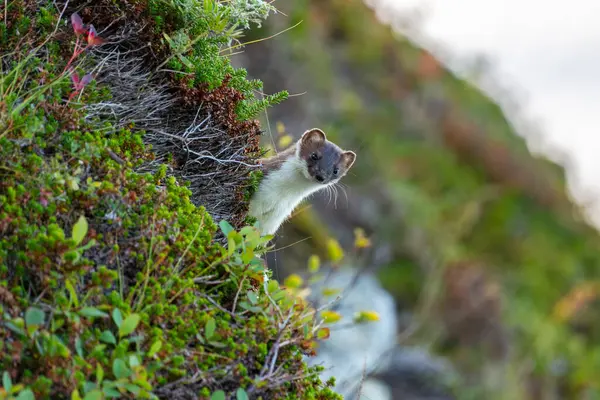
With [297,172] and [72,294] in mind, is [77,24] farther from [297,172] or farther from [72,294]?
[297,172]

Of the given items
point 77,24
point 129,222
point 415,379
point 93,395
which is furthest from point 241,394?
point 415,379

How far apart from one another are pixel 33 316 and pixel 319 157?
12.8ft

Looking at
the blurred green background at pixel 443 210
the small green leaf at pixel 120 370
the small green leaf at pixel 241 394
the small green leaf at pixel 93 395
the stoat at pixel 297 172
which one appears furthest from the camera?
the blurred green background at pixel 443 210

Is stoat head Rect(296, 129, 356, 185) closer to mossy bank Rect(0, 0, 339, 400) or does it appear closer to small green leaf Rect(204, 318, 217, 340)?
mossy bank Rect(0, 0, 339, 400)

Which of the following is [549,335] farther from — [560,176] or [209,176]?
[209,176]

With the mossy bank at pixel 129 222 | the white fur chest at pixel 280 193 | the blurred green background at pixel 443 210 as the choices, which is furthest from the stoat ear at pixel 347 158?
the mossy bank at pixel 129 222

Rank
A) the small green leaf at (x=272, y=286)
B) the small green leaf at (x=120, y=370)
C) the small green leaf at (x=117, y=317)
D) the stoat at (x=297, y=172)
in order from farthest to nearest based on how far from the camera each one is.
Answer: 1. the stoat at (x=297, y=172)
2. the small green leaf at (x=272, y=286)
3. the small green leaf at (x=117, y=317)
4. the small green leaf at (x=120, y=370)

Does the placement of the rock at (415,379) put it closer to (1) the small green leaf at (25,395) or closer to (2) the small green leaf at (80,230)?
(2) the small green leaf at (80,230)

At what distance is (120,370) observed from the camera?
2459mm

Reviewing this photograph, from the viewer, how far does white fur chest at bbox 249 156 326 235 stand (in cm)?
498

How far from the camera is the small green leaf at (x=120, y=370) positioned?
2447 millimetres

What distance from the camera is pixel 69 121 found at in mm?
3053

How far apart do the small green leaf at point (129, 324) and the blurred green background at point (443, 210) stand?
18.5 ft

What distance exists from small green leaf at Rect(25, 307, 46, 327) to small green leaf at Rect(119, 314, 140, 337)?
0.25 meters
